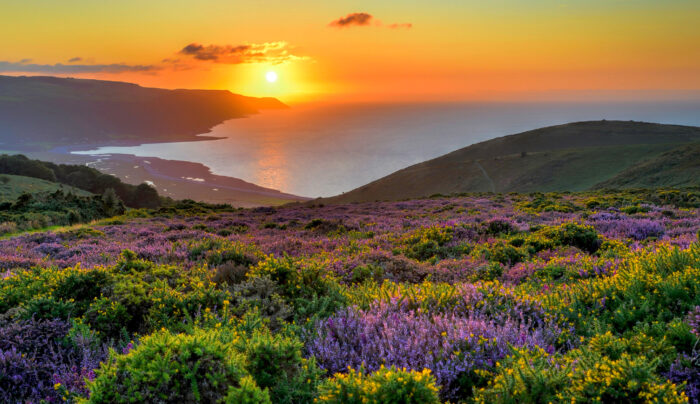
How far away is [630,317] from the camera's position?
14.1 feet

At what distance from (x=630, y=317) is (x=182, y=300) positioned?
5.99m

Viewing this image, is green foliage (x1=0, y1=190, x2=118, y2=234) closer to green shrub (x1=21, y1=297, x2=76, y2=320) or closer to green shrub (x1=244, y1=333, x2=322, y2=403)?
green shrub (x1=21, y1=297, x2=76, y2=320)

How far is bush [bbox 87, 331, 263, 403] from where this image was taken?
278 cm

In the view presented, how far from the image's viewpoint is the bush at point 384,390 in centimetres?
276

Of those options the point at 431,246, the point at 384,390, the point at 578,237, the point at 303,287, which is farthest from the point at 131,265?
the point at 578,237

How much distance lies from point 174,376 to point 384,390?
1713 millimetres

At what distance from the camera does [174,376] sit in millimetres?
2924

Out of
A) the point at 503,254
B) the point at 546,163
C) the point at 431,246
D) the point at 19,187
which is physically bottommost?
the point at 431,246

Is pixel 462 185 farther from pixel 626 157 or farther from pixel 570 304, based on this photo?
pixel 570 304

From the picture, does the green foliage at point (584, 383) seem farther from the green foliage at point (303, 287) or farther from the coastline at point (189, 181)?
the coastline at point (189, 181)

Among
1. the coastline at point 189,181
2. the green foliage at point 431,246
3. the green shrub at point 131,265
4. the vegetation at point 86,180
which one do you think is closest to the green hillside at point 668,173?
the green foliage at point 431,246

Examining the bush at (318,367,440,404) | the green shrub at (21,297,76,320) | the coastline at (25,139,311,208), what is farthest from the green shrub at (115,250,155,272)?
the coastline at (25,139,311,208)

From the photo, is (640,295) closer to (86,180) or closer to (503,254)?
(503,254)

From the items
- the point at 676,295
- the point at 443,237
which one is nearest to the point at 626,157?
the point at 443,237
